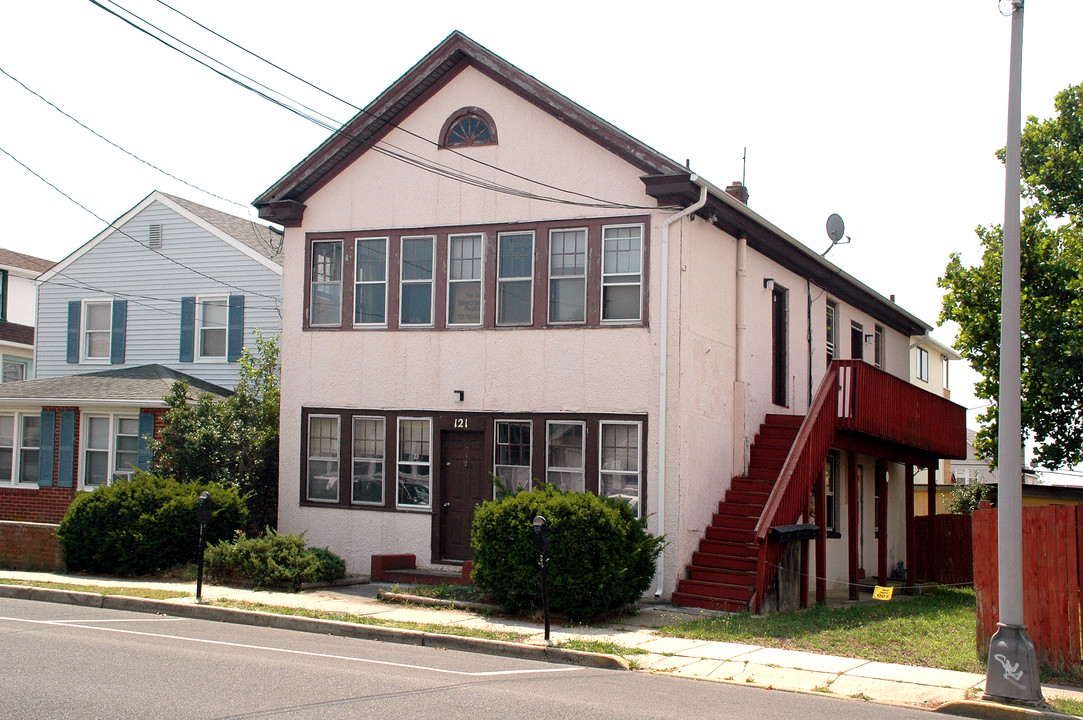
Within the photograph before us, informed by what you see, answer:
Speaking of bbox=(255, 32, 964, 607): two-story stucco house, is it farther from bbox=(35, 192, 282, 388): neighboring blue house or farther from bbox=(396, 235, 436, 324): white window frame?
bbox=(35, 192, 282, 388): neighboring blue house

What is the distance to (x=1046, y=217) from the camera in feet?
80.2

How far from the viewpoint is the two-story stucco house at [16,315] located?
32.8m

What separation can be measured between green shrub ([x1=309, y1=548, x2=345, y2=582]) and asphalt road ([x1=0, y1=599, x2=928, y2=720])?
14.4 feet

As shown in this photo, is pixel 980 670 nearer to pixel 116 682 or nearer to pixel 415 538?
pixel 116 682

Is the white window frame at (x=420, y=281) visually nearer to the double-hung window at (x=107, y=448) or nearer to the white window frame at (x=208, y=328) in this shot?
the double-hung window at (x=107, y=448)

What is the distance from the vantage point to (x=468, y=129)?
17.3 m

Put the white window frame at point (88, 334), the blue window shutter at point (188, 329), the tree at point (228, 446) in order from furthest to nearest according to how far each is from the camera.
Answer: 1. the white window frame at point (88, 334)
2. the blue window shutter at point (188, 329)
3. the tree at point (228, 446)

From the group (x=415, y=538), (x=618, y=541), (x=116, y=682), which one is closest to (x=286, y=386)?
(x=415, y=538)

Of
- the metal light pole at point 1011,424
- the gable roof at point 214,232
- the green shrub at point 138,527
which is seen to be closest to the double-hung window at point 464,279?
the green shrub at point 138,527

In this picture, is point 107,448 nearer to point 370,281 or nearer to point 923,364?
point 370,281

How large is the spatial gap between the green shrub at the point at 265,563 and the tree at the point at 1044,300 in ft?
52.2

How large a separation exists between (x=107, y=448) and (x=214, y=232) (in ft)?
21.0

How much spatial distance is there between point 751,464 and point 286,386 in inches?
326

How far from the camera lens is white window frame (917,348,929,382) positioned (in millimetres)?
37625
